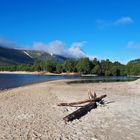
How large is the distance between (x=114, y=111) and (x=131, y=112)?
1.48 meters

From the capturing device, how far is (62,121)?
19.4m

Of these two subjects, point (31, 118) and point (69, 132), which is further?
point (31, 118)

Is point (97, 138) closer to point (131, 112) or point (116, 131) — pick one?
point (116, 131)

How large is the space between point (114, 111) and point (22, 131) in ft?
31.7

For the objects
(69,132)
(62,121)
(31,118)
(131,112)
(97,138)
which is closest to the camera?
(97,138)

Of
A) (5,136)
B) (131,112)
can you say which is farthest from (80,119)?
(5,136)

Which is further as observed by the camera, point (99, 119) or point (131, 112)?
point (131, 112)

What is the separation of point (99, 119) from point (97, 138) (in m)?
5.33

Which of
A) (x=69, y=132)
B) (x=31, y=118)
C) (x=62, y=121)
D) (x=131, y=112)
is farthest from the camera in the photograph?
(x=131, y=112)

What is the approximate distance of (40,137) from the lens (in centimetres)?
1502

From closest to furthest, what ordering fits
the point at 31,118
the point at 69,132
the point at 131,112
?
the point at 69,132, the point at 31,118, the point at 131,112

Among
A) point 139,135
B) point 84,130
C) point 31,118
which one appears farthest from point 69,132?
point 31,118

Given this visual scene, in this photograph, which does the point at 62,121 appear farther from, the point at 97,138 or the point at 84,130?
the point at 97,138

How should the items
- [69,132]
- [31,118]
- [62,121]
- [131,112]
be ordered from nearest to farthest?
1. [69,132]
2. [62,121]
3. [31,118]
4. [131,112]
